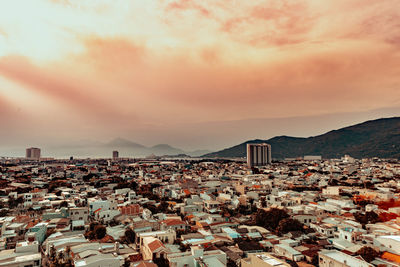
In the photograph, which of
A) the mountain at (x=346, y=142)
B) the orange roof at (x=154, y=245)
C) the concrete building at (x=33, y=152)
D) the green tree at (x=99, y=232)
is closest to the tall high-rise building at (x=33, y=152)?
the concrete building at (x=33, y=152)

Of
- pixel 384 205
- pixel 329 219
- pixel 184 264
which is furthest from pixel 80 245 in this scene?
pixel 384 205

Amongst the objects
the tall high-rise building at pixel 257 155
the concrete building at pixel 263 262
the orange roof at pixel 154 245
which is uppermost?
the tall high-rise building at pixel 257 155

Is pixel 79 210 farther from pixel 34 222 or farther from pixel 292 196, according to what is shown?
pixel 292 196

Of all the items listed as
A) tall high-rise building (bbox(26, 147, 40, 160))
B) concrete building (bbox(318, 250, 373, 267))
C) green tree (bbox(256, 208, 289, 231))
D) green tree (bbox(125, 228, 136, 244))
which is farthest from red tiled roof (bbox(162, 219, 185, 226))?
tall high-rise building (bbox(26, 147, 40, 160))

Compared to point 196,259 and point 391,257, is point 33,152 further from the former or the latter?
point 391,257

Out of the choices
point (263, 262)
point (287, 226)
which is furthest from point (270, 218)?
point (263, 262)

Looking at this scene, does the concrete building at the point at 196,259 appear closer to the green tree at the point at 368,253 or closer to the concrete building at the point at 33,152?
the green tree at the point at 368,253
